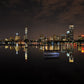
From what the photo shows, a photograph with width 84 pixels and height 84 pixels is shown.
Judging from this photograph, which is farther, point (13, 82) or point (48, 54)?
point (48, 54)

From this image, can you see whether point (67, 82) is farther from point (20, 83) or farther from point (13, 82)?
point (13, 82)

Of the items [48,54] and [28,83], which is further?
[48,54]

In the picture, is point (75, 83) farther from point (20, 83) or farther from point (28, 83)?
point (20, 83)

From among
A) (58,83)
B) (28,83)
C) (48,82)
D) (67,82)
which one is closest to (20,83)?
(28,83)

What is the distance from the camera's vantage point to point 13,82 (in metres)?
13.8

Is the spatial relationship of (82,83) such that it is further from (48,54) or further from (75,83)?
(48,54)

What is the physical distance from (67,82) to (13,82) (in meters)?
6.80

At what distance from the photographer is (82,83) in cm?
1354

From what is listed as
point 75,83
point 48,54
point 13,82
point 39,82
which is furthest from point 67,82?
point 48,54

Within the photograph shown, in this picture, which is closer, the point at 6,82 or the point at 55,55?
the point at 6,82

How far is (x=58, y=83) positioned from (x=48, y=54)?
26095 millimetres

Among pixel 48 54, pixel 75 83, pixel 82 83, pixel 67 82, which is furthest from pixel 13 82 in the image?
pixel 48 54

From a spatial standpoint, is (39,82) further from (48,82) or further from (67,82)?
(67,82)

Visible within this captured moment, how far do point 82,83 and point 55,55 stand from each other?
86.1 feet
